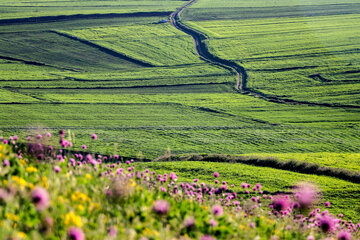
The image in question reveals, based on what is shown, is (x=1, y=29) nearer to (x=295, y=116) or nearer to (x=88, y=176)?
(x=295, y=116)

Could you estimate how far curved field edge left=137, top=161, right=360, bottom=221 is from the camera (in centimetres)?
2273

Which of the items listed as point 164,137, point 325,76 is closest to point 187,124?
point 164,137

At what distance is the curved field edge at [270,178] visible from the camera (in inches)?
895

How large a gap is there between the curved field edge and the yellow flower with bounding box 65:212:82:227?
15.5 metres

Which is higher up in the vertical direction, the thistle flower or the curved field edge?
the thistle flower

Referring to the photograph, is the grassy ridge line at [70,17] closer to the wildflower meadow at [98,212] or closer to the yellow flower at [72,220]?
the wildflower meadow at [98,212]

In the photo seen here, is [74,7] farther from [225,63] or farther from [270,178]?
[270,178]

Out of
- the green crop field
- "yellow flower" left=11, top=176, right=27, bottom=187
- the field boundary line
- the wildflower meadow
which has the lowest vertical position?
the green crop field

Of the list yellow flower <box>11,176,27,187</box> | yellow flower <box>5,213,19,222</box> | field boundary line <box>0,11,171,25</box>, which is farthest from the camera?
A: field boundary line <box>0,11,171,25</box>

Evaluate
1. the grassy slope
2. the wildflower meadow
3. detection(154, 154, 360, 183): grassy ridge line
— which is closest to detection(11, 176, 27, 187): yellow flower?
the wildflower meadow

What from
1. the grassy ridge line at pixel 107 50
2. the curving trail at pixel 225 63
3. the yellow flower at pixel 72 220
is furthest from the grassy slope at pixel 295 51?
the yellow flower at pixel 72 220

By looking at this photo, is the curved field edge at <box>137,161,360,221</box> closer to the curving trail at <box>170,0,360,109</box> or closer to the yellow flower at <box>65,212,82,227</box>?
the yellow flower at <box>65,212,82,227</box>

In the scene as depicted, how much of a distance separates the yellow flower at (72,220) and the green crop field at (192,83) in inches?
672

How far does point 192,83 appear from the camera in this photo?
67.9 meters
